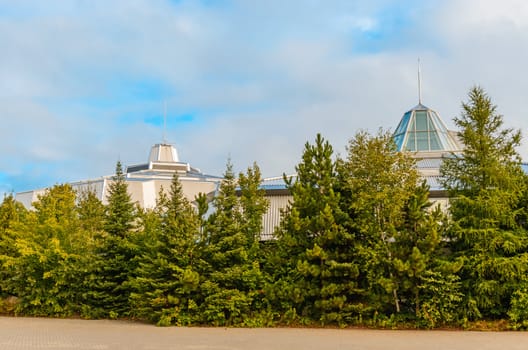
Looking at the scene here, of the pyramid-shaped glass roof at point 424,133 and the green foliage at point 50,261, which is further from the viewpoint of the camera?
the pyramid-shaped glass roof at point 424,133

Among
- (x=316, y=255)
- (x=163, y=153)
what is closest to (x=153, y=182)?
(x=163, y=153)

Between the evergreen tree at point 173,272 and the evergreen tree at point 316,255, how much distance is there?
9.29 ft

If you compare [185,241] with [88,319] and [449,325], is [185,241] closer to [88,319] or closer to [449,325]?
→ [88,319]

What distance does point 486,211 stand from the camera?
16578mm

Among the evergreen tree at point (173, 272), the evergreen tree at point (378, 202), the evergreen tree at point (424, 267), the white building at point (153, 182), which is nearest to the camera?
the evergreen tree at point (424, 267)

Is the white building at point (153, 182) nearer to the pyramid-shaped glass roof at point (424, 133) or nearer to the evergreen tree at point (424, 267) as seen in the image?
the pyramid-shaped glass roof at point (424, 133)

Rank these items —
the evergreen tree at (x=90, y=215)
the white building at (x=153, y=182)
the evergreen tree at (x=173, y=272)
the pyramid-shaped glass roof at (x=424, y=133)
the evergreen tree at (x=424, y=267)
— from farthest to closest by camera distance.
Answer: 1. the white building at (x=153, y=182)
2. the pyramid-shaped glass roof at (x=424, y=133)
3. the evergreen tree at (x=90, y=215)
4. the evergreen tree at (x=173, y=272)
5. the evergreen tree at (x=424, y=267)

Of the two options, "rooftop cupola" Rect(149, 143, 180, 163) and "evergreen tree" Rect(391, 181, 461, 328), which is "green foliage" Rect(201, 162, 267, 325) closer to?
"evergreen tree" Rect(391, 181, 461, 328)

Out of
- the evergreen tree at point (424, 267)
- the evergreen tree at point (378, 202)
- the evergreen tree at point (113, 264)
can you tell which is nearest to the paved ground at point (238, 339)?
the evergreen tree at point (424, 267)

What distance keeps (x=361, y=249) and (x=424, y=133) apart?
21.4 metres

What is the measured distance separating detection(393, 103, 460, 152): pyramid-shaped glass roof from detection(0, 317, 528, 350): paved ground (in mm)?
21163

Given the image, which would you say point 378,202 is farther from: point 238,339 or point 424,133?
point 424,133

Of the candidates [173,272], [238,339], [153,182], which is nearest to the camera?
[238,339]

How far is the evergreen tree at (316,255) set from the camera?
1703 centimetres
